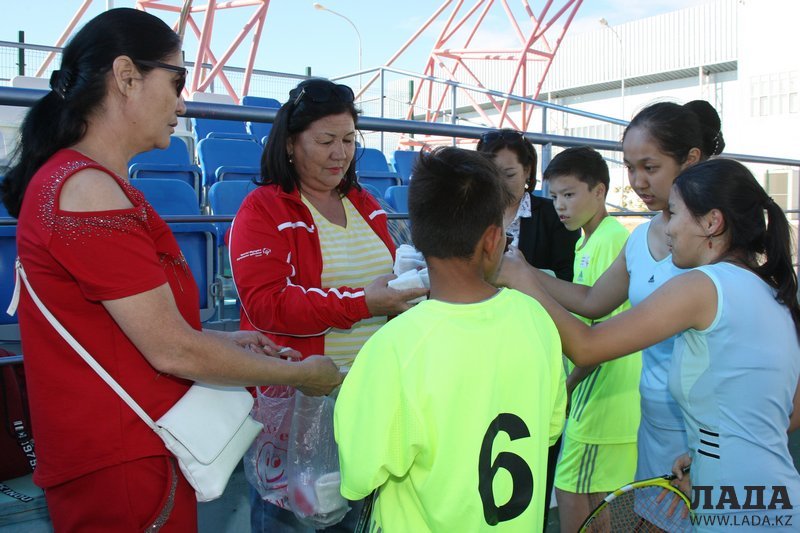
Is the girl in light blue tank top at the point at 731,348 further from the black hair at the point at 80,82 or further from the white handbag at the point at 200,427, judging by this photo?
the black hair at the point at 80,82

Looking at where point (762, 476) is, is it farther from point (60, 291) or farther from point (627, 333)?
point (60, 291)

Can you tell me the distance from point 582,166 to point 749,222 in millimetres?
1156

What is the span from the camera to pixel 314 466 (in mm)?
1844

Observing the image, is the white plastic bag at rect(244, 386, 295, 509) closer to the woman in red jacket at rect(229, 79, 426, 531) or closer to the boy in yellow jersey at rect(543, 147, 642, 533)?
the woman in red jacket at rect(229, 79, 426, 531)

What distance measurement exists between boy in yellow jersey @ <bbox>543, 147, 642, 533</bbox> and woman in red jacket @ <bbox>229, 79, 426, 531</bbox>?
0.97 metres

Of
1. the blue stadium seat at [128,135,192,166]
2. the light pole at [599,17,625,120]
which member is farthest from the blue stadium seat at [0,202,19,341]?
the light pole at [599,17,625,120]

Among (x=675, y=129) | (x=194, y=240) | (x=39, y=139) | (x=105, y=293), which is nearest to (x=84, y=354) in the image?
(x=105, y=293)

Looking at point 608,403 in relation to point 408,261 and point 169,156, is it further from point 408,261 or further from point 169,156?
point 169,156

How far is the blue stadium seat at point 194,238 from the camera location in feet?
12.1

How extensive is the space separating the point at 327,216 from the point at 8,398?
57.0 inches

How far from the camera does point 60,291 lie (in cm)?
127

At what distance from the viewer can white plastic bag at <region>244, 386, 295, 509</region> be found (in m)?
1.88

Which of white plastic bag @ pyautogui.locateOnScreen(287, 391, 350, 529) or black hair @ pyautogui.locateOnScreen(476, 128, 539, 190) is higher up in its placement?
black hair @ pyautogui.locateOnScreen(476, 128, 539, 190)

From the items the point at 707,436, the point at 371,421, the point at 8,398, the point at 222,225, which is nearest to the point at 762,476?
the point at 707,436
